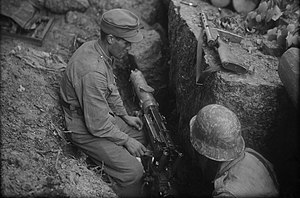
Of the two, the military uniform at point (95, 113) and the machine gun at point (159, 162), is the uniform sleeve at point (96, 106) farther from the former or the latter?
the machine gun at point (159, 162)

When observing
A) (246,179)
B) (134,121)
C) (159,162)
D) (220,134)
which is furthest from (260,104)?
(134,121)

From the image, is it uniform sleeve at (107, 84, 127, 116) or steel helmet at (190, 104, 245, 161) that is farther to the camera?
uniform sleeve at (107, 84, 127, 116)

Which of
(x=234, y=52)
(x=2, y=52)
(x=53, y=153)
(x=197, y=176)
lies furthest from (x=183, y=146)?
(x=2, y=52)

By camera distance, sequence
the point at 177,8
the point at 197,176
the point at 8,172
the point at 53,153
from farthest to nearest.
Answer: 1. the point at 177,8
2. the point at 197,176
3. the point at 53,153
4. the point at 8,172

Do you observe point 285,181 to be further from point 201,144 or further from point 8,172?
point 8,172

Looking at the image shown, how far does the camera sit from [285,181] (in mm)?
4109

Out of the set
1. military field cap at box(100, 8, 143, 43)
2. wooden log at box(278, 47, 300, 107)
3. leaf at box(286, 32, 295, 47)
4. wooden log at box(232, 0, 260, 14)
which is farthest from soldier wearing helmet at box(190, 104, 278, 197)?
wooden log at box(232, 0, 260, 14)

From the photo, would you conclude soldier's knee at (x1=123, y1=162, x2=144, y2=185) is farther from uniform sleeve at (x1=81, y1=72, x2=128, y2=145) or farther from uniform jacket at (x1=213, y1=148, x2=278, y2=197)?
uniform jacket at (x1=213, y1=148, x2=278, y2=197)

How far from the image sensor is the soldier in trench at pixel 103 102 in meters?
4.04

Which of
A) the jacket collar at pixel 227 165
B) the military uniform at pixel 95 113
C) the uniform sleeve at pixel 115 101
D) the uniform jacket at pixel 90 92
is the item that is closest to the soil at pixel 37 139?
the military uniform at pixel 95 113

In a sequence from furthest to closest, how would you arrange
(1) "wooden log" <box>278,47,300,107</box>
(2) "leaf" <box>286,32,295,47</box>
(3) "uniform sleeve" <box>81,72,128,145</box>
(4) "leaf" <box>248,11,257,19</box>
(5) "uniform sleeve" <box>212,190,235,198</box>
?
(4) "leaf" <box>248,11,257,19</box>
(2) "leaf" <box>286,32,295,47</box>
(3) "uniform sleeve" <box>81,72,128,145</box>
(1) "wooden log" <box>278,47,300,107</box>
(5) "uniform sleeve" <box>212,190,235,198</box>

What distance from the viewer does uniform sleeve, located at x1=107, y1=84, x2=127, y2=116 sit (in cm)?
447

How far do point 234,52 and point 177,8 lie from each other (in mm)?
1674

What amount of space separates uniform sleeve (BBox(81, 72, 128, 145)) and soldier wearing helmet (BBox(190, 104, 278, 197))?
120 cm
